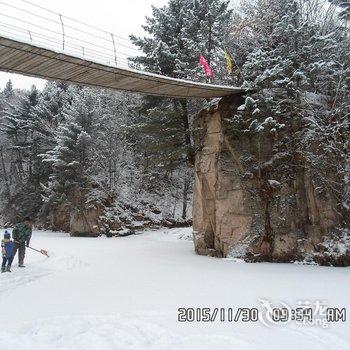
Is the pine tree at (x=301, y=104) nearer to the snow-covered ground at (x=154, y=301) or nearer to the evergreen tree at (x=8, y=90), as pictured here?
the snow-covered ground at (x=154, y=301)

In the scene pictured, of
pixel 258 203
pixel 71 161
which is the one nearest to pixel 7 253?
pixel 258 203

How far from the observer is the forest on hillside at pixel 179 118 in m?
11.8

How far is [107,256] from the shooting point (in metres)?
13.3

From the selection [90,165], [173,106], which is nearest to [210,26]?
[173,106]

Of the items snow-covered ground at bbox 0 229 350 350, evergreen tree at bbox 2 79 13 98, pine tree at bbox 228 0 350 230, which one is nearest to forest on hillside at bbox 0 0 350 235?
pine tree at bbox 228 0 350 230

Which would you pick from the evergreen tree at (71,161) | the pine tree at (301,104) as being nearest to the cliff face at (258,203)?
the pine tree at (301,104)

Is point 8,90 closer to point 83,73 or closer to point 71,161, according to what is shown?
point 71,161

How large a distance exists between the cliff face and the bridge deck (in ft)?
6.11

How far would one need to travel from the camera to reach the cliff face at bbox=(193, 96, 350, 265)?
37.0 feet

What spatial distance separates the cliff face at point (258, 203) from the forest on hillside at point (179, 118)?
314 millimetres

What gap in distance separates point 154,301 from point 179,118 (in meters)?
12.3

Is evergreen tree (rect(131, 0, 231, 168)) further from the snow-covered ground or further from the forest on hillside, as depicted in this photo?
the snow-covered ground

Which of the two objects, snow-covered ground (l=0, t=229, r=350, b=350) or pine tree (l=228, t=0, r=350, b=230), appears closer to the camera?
snow-covered ground (l=0, t=229, r=350, b=350)

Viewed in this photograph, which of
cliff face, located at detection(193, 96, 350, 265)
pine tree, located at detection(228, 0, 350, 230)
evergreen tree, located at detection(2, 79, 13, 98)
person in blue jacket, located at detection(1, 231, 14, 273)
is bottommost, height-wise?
person in blue jacket, located at detection(1, 231, 14, 273)
